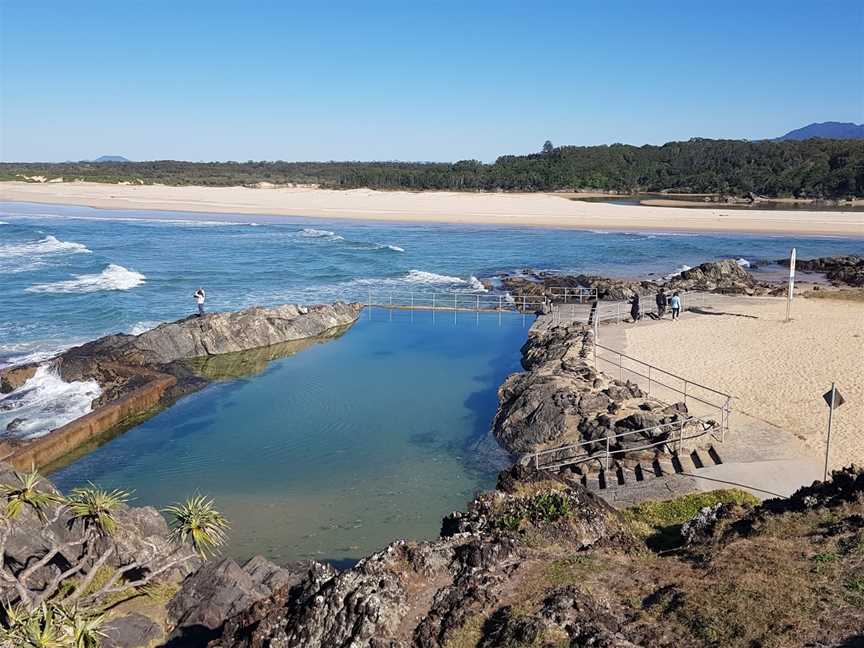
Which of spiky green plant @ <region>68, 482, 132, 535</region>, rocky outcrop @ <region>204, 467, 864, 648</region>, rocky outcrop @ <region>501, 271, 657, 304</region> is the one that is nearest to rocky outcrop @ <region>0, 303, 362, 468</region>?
spiky green plant @ <region>68, 482, 132, 535</region>

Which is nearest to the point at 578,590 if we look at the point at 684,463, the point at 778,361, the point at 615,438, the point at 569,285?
the point at 684,463

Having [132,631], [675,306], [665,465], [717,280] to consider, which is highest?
[717,280]

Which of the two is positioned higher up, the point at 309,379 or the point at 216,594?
the point at 309,379

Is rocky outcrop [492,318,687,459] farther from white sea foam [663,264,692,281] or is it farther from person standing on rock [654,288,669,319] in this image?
white sea foam [663,264,692,281]

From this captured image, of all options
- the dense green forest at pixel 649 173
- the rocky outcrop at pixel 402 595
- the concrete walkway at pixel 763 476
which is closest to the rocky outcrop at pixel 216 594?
the rocky outcrop at pixel 402 595

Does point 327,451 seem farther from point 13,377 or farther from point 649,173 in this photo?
point 649,173

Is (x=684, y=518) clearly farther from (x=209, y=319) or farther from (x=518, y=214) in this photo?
(x=518, y=214)

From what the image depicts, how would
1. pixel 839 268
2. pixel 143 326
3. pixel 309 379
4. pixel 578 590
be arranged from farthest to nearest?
pixel 839 268 → pixel 143 326 → pixel 309 379 → pixel 578 590
